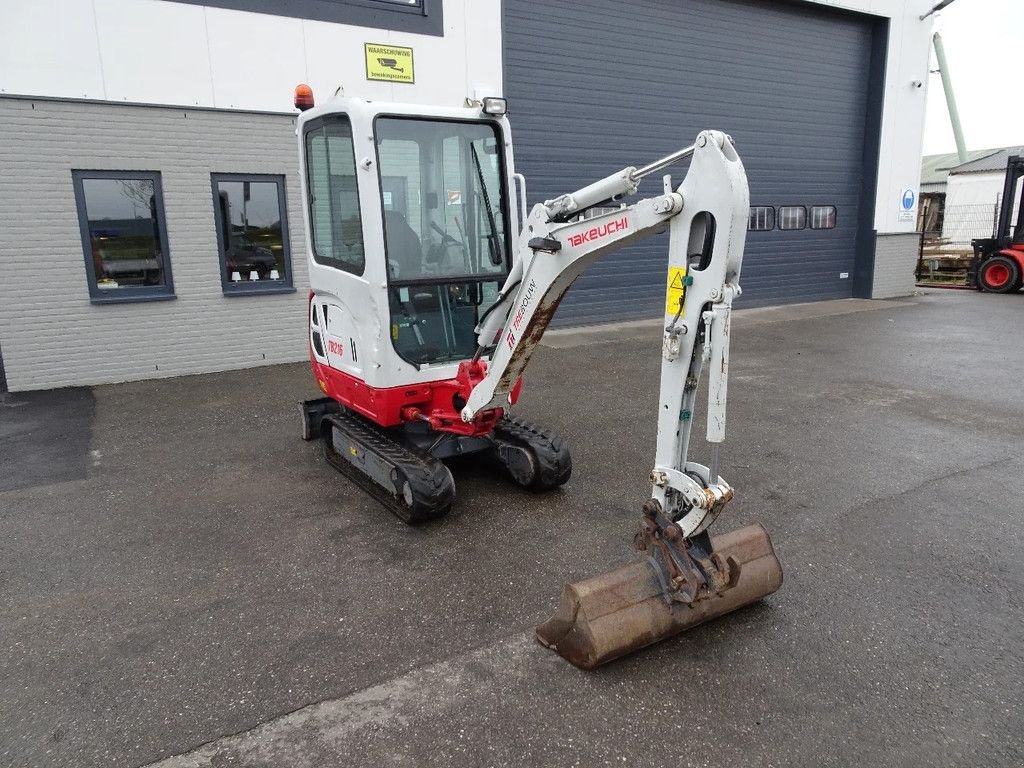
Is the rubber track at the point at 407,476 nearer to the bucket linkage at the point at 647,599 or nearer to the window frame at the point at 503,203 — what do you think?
the window frame at the point at 503,203

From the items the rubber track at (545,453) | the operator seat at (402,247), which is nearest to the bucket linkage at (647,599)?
the rubber track at (545,453)

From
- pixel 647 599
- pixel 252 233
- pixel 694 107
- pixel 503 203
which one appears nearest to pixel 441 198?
pixel 503 203

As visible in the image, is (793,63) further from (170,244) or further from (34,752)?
(34,752)

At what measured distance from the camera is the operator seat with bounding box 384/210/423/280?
465 cm

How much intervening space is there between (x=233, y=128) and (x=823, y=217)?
1228cm

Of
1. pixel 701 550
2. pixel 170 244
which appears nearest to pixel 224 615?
pixel 701 550

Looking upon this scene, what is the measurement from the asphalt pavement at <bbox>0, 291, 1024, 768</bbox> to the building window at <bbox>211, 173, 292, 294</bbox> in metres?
2.77

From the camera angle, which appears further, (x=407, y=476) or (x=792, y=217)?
(x=792, y=217)

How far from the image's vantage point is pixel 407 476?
4.41m

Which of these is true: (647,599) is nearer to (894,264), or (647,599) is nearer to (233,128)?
(233,128)

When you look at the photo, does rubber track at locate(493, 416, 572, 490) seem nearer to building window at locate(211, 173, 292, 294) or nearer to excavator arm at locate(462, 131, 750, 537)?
excavator arm at locate(462, 131, 750, 537)

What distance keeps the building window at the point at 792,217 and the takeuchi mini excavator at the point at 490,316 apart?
11413mm

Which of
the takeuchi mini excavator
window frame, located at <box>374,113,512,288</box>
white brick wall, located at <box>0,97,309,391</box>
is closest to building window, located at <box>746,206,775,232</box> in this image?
white brick wall, located at <box>0,97,309,391</box>

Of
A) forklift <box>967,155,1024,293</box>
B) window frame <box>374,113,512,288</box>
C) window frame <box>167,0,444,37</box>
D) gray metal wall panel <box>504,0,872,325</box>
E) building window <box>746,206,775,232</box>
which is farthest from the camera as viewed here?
forklift <box>967,155,1024,293</box>
